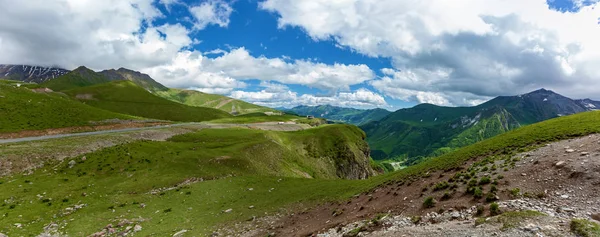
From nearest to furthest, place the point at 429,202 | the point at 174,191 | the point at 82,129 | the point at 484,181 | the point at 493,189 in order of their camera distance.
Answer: the point at 493,189, the point at 429,202, the point at 484,181, the point at 174,191, the point at 82,129

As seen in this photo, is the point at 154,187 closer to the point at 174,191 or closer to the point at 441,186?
the point at 174,191

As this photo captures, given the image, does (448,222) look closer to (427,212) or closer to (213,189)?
(427,212)

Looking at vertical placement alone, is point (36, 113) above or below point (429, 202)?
above

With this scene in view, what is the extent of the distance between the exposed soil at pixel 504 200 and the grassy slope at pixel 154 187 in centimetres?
620

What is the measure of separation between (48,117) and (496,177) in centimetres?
9787

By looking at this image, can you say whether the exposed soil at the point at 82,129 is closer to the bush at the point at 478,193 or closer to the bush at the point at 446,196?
the bush at the point at 446,196

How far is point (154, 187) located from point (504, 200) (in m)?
43.2

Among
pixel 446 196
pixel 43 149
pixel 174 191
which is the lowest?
pixel 174 191

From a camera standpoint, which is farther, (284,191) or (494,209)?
(284,191)

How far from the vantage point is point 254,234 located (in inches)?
992

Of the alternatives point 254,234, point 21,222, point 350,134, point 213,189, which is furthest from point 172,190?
point 350,134

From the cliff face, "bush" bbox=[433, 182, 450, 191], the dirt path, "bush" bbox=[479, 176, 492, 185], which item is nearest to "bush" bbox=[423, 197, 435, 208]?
"bush" bbox=[433, 182, 450, 191]

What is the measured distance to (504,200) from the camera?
1822cm

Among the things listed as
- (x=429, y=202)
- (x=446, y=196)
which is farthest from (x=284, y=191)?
(x=446, y=196)
